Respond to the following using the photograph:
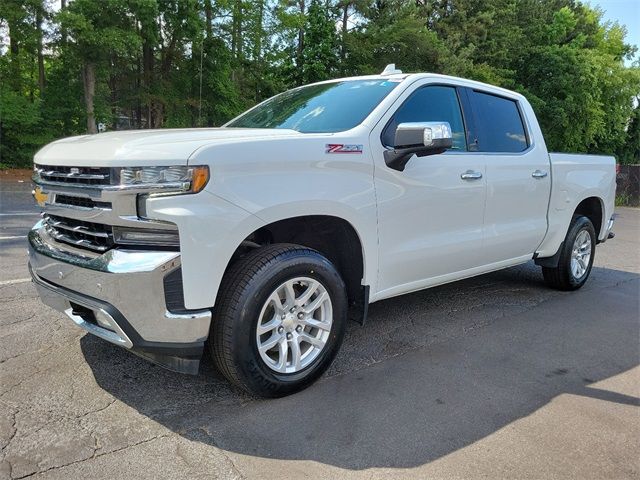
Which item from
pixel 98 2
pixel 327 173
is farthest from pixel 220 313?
pixel 98 2

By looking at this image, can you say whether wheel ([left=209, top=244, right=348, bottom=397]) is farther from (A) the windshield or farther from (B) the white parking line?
(B) the white parking line

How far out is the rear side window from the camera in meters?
4.42

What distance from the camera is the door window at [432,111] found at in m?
3.60

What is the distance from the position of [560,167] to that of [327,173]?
10.1 feet

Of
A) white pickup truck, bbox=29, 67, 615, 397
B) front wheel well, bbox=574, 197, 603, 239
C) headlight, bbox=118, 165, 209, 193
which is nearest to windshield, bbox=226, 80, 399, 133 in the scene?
white pickup truck, bbox=29, 67, 615, 397

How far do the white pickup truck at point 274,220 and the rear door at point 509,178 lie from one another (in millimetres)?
28

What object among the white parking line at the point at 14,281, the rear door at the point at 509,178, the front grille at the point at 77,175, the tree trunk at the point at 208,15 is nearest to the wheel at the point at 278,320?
the front grille at the point at 77,175

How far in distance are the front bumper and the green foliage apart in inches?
701

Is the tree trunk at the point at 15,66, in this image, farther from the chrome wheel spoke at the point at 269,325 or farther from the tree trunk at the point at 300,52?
the chrome wheel spoke at the point at 269,325

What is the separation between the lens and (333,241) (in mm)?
3602

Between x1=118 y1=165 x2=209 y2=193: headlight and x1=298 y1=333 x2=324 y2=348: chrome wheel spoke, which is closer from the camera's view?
x1=118 y1=165 x2=209 y2=193: headlight

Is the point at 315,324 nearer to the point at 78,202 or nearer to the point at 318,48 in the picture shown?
the point at 78,202

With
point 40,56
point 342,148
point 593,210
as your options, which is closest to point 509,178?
point 342,148

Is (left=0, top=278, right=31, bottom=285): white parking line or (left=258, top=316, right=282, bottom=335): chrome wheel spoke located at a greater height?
(left=258, top=316, right=282, bottom=335): chrome wheel spoke
